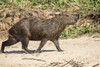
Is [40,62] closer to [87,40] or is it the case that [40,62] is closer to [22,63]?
[22,63]

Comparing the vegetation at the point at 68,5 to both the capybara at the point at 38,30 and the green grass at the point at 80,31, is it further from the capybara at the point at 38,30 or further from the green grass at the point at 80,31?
the capybara at the point at 38,30

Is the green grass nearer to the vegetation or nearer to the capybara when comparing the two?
the vegetation

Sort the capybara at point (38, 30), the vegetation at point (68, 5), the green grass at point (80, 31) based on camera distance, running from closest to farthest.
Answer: the capybara at point (38, 30) < the green grass at point (80, 31) < the vegetation at point (68, 5)

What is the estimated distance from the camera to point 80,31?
42.8 feet

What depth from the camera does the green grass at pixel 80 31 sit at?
12.8 m

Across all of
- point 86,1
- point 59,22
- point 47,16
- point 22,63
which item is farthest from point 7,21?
point 22,63

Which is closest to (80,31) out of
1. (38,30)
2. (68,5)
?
(68,5)

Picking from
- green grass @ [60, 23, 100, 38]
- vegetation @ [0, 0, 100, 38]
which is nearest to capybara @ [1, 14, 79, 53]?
green grass @ [60, 23, 100, 38]

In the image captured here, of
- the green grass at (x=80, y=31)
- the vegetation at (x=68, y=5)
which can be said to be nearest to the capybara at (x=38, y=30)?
the green grass at (x=80, y=31)

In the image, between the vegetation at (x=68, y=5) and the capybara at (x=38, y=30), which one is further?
the vegetation at (x=68, y=5)

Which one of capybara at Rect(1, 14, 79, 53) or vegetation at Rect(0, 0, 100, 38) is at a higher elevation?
capybara at Rect(1, 14, 79, 53)

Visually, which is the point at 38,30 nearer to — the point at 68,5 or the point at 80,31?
the point at 80,31

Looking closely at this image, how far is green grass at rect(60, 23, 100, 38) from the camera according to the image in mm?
12750

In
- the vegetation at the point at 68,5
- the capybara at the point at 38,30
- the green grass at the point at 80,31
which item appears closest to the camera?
the capybara at the point at 38,30
